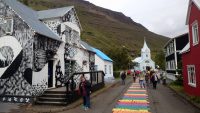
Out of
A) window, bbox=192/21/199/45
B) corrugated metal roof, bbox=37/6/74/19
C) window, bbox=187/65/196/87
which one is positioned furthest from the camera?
corrugated metal roof, bbox=37/6/74/19

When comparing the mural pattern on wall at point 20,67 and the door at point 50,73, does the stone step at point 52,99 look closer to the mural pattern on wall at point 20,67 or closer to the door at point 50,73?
the mural pattern on wall at point 20,67

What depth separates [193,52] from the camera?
1772 centimetres

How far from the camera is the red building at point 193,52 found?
16.5 metres

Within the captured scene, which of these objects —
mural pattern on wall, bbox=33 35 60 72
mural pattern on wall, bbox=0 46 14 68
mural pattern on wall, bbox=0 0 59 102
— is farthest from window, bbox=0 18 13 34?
mural pattern on wall, bbox=33 35 60 72

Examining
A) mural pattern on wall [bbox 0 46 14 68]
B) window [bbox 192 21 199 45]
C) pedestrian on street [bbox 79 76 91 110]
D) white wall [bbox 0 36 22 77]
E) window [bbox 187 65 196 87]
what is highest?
window [bbox 192 21 199 45]

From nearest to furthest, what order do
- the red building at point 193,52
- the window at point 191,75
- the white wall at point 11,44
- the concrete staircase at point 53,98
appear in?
the concrete staircase at point 53,98 < the white wall at point 11,44 < the red building at point 193,52 < the window at point 191,75

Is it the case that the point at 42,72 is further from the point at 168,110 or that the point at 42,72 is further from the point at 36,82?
the point at 168,110

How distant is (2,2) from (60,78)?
7.28 meters

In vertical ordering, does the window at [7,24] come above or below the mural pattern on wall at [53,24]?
below

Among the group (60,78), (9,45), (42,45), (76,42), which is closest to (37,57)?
(42,45)

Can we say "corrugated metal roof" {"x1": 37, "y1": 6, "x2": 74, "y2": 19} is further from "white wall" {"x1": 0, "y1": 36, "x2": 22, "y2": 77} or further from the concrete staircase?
the concrete staircase

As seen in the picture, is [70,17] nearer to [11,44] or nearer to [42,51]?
[42,51]

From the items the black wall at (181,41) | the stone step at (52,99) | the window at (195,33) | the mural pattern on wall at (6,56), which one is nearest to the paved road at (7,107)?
the stone step at (52,99)

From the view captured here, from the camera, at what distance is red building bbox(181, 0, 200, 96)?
1652 centimetres
